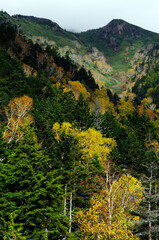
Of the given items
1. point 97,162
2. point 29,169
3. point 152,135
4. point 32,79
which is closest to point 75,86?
point 32,79

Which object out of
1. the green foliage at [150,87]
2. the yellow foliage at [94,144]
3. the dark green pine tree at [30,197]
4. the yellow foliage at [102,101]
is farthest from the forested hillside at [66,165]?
the green foliage at [150,87]

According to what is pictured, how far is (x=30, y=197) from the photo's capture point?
13344 mm

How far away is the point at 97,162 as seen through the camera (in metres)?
30.4

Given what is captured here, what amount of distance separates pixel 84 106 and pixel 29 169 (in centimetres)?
3470

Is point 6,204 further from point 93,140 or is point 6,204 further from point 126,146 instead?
point 126,146

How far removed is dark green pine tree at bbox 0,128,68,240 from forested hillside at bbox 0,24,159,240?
2.7 inches

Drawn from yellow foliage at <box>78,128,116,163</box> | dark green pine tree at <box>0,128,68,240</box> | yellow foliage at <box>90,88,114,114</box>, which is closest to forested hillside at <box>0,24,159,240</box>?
dark green pine tree at <box>0,128,68,240</box>

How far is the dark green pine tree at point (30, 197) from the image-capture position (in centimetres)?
1252

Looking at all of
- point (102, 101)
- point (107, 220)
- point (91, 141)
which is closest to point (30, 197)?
point (107, 220)

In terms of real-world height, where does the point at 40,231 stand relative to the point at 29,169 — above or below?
below

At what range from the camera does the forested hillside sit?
13.6 m

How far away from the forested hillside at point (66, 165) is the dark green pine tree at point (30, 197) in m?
0.07

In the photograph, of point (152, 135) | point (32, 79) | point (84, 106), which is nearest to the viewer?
point (84, 106)

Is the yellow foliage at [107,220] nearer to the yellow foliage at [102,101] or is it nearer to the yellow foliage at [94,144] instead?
the yellow foliage at [94,144]
